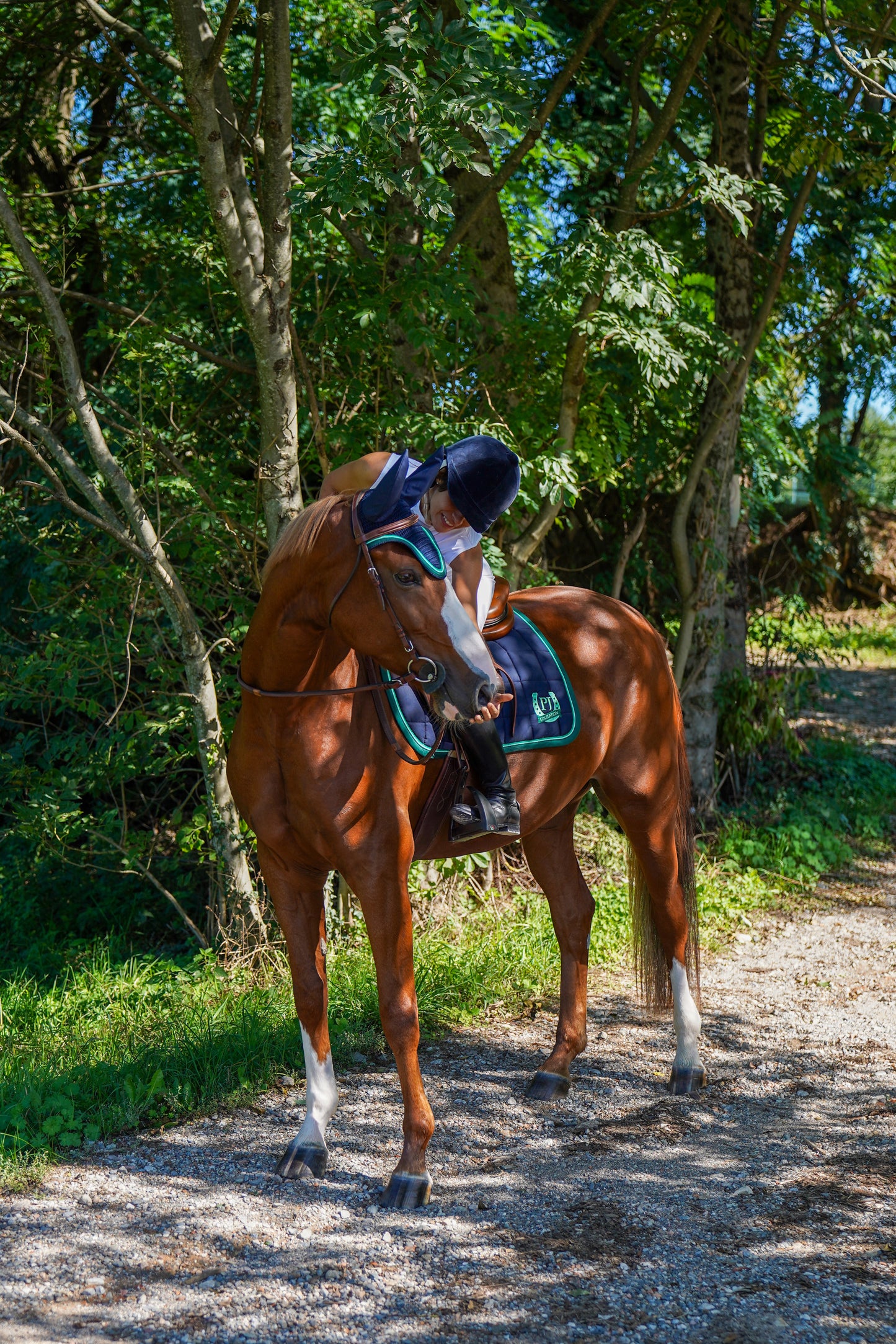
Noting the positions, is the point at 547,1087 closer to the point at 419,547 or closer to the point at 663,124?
the point at 419,547

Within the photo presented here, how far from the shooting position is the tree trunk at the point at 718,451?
25.0ft

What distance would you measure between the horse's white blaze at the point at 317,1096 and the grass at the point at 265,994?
0.58 metres

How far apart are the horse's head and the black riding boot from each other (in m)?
0.68

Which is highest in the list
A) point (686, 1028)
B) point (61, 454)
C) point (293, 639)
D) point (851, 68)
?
point (851, 68)

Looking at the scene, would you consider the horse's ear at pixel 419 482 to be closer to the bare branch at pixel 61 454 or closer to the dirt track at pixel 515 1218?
the dirt track at pixel 515 1218

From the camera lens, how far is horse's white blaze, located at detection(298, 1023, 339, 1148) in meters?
3.71

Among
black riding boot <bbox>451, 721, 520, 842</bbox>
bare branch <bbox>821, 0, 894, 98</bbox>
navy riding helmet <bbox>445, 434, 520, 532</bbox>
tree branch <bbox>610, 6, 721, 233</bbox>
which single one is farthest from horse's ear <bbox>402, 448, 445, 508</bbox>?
bare branch <bbox>821, 0, 894, 98</bbox>

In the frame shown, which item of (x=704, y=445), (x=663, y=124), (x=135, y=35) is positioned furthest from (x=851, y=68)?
(x=135, y=35)

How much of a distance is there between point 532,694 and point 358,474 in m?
1.07

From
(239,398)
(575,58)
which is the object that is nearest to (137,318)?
(239,398)

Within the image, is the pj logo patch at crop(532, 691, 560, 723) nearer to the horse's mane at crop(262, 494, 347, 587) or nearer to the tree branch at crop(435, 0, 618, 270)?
the horse's mane at crop(262, 494, 347, 587)

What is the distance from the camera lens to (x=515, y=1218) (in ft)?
11.2

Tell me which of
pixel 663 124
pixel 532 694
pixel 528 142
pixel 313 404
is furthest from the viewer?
pixel 663 124

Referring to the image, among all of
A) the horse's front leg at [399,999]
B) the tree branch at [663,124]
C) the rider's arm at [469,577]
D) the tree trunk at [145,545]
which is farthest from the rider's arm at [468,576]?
the tree branch at [663,124]
